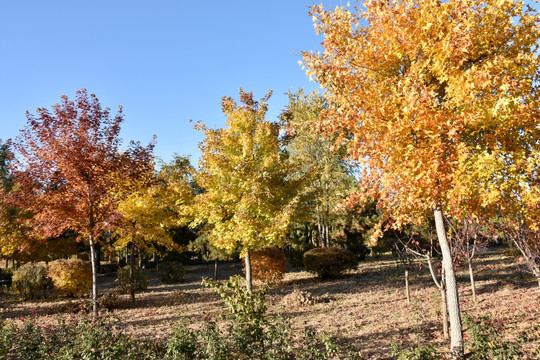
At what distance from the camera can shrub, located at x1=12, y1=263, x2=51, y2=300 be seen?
14836 millimetres

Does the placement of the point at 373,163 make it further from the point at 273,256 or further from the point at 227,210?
the point at 273,256

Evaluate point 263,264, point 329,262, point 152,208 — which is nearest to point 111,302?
point 152,208

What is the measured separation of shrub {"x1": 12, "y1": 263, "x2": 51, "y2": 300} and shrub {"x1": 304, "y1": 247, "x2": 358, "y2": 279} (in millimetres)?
12045

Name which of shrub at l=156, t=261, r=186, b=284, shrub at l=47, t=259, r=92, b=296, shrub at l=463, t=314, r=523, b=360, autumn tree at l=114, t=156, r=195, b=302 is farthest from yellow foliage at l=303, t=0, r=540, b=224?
shrub at l=156, t=261, r=186, b=284

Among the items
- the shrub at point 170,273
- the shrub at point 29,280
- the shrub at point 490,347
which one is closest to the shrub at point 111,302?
the shrub at point 29,280

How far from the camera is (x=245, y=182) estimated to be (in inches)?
431

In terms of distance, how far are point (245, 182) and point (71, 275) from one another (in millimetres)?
8267

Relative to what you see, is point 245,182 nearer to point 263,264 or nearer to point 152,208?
point 152,208

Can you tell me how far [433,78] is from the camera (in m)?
5.56

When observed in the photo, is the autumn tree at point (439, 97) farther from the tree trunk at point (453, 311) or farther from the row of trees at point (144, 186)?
the row of trees at point (144, 186)

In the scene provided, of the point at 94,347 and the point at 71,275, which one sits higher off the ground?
the point at 71,275

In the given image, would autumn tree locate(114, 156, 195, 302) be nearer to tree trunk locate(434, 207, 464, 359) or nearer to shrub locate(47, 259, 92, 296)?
shrub locate(47, 259, 92, 296)

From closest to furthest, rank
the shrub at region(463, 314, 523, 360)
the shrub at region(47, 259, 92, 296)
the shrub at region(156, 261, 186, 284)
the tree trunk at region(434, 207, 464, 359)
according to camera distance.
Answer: the shrub at region(463, 314, 523, 360) < the tree trunk at region(434, 207, 464, 359) < the shrub at region(47, 259, 92, 296) < the shrub at region(156, 261, 186, 284)

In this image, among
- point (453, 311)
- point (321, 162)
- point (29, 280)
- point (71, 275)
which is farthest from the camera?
point (321, 162)
